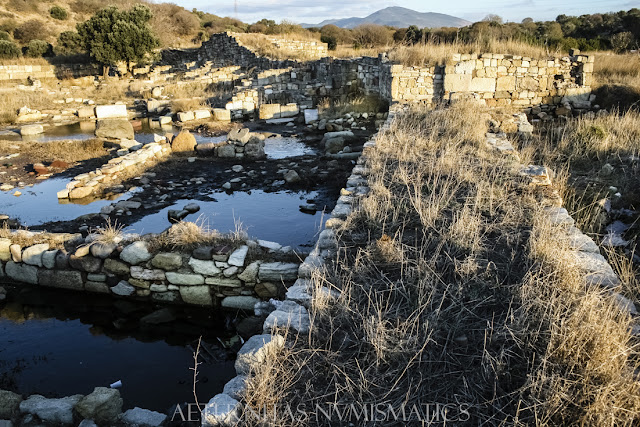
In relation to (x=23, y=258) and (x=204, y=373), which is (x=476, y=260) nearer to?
(x=204, y=373)

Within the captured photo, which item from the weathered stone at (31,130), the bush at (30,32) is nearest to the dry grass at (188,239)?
the weathered stone at (31,130)

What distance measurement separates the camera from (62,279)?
5.80 m

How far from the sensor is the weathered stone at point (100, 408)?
11.1 ft

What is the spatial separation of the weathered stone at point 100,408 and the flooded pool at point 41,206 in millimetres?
5159

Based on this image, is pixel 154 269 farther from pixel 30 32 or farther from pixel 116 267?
pixel 30 32

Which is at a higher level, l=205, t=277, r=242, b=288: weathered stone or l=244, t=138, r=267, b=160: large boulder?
l=244, t=138, r=267, b=160: large boulder

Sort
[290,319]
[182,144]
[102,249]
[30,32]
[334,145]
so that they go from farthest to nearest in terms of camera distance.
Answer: [30,32] → [182,144] → [334,145] → [102,249] → [290,319]

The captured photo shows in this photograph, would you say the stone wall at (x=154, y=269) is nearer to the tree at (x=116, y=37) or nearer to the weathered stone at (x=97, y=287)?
the weathered stone at (x=97, y=287)

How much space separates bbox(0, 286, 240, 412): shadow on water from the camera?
4.25 m

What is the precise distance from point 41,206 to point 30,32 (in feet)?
108

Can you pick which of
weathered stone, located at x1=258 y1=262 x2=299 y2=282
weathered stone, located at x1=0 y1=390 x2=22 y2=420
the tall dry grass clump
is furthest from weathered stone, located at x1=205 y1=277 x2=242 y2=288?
weathered stone, located at x1=0 y1=390 x2=22 y2=420

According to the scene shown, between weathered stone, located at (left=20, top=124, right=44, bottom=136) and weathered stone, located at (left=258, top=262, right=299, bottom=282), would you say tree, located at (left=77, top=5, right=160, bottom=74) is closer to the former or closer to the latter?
weathered stone, located at (left=20, top=124, right=44, bottom=136)

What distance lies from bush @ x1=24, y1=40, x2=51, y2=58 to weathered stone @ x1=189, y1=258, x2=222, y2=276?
32428 mm

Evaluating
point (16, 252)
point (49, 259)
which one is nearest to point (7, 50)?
point (16, 252)
